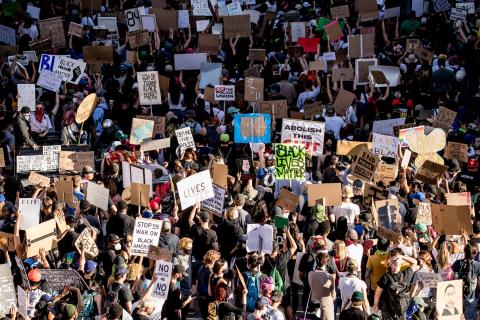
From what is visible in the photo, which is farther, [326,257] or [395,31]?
[395,31]

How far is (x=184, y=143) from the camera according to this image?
21.5 m

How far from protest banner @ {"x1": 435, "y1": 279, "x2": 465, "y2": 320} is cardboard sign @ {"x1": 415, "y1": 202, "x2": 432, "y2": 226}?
103 inches

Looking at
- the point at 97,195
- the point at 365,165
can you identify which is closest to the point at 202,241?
the point at 97,195

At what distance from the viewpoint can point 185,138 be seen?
70.5 feet

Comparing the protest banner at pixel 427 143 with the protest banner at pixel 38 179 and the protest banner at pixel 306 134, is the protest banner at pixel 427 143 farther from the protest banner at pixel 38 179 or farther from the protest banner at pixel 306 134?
the protest banner at pixel 38 179

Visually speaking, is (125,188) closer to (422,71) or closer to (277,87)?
(277,87)

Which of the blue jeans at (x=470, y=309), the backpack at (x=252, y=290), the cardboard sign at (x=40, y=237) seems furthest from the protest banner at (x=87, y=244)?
the blue jeans at (x=470, y=309)

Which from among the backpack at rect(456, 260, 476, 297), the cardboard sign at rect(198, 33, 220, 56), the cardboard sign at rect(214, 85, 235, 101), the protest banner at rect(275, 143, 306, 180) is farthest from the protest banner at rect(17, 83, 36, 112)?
the backpack at rect(456, 260, 476, 297)

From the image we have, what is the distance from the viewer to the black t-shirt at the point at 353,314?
15.0 m

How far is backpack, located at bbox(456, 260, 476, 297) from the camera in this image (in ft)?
54.7

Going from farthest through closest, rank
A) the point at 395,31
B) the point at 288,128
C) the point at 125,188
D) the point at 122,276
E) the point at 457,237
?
the point at 395,31
the point at 288,128
the point at 125,188
the point at 457,237
the point at 122,276

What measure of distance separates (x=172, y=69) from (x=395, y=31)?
467 cm

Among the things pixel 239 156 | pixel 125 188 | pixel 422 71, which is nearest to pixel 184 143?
pixel 239 156

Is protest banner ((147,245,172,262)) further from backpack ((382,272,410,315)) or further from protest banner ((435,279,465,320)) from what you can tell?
protest banner ((435,279,465,320))
